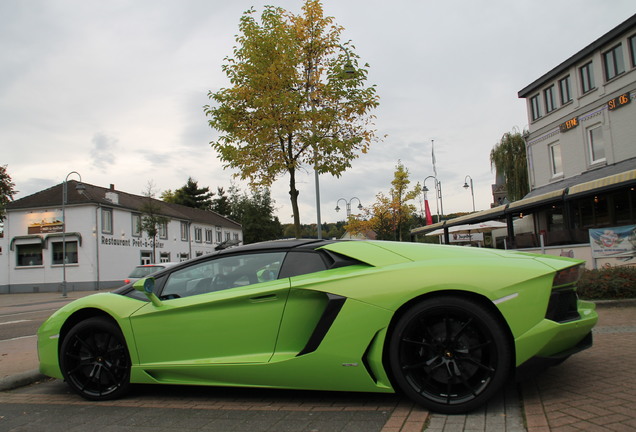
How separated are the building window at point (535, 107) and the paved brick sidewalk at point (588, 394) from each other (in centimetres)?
2213

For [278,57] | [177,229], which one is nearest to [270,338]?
[278,57]

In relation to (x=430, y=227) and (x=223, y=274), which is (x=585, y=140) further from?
(x=223, y=274)

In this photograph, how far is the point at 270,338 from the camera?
11.6 feet

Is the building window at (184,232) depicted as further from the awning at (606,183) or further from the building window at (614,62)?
the building window at (614,62)

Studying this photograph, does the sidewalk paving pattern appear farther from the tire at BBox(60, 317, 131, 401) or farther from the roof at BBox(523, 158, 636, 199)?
the roof at BBox(523, 158, 636, 199)

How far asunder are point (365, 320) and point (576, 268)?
1545 millimetres

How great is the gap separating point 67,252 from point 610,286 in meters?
34.7

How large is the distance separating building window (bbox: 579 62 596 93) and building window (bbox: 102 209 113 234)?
31.3 meters

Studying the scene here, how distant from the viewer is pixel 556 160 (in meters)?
23.5

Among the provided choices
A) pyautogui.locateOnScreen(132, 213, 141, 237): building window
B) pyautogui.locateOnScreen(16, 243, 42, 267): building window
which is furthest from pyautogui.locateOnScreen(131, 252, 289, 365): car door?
pyautogui.locateOnScreen(132, 213, 141, 237): building window

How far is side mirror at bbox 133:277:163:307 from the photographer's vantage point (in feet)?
12.6

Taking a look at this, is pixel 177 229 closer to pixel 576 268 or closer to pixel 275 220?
pixel 275 220

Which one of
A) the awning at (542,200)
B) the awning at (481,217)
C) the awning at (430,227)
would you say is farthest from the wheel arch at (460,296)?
the awning at (430,227)

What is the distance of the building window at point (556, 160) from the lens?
75.8 ft
